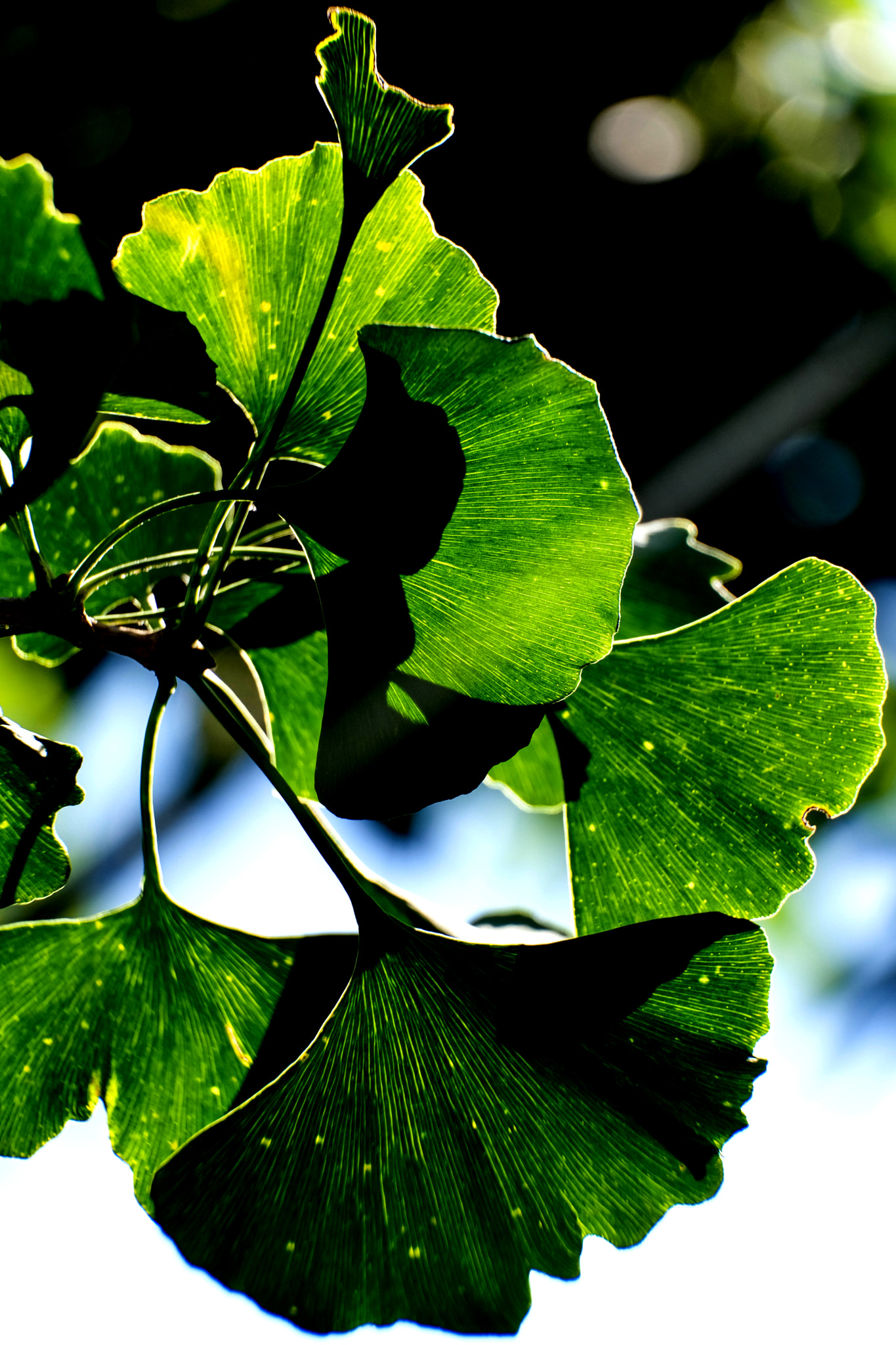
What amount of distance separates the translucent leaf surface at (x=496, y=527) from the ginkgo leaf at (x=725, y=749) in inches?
7.9

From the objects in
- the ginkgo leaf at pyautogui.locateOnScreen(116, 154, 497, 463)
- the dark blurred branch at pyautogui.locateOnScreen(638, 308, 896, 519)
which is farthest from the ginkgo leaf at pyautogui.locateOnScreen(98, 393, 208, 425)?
the dark blurred branch at pyautogui.locateOnScreen(638, 308, 896, 519)

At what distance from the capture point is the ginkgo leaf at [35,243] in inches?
18.8

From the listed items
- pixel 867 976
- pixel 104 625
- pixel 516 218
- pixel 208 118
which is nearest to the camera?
pixel 104 625

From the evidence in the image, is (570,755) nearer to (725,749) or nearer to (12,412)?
(725,749)

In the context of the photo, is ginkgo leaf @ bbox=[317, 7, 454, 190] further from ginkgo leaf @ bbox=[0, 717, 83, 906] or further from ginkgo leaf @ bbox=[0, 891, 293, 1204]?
ginkgo leaf @ bbox=[0, 891, 293, 1204]

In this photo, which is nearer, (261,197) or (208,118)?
(261,197)

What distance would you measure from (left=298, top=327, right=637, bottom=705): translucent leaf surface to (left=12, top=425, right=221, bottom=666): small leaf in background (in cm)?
38

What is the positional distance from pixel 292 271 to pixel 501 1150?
578 mm

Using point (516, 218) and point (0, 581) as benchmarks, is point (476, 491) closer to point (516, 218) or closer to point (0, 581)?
point (0, 581)

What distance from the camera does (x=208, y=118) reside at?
1.97m

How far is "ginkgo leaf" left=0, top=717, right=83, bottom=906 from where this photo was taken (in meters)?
0.60

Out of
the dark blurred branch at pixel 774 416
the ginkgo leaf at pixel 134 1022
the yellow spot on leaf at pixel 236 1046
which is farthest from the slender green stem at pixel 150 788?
the dark blurred branch at pixel 774 416

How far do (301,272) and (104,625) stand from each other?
10.7 inches

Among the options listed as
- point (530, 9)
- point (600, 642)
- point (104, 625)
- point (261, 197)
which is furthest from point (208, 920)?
point (530, 9)
